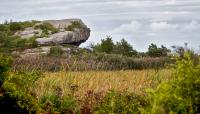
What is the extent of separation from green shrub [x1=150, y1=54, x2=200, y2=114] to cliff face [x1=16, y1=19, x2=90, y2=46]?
141ft

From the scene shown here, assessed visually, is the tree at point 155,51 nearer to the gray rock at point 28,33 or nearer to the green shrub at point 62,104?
the gray rock at point 28,33

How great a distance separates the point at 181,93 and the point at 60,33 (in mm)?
45673

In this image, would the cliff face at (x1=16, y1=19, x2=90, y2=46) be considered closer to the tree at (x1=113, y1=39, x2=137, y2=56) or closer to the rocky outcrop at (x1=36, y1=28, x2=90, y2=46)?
the rocky outcrop at (x1=36, y1=28, x2=90, y2=46)

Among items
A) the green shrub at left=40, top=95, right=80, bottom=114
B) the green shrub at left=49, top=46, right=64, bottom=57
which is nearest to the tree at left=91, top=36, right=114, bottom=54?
the green shrub at left=49, top=46, right=64, bottom=57

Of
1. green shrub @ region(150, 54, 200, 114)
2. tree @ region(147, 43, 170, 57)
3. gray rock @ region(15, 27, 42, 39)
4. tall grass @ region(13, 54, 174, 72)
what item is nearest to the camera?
green shrub @ region(150, 54, 200, 114)

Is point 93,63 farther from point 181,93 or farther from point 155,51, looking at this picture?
point 181,93

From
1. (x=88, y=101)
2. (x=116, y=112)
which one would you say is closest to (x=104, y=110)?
(x=116, y=112)

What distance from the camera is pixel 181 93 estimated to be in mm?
5887

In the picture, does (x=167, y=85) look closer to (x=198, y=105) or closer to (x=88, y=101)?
(x=198, y=105)

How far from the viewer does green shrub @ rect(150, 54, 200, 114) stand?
573 cm

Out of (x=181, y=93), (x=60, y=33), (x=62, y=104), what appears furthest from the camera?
(x=60, y=33)

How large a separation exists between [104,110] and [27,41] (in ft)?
124

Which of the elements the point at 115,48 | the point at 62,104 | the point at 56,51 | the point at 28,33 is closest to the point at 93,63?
the point at 56,51

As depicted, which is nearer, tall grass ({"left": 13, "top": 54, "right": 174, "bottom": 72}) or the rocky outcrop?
tall grass ({"left": 13, "top": 54, "right": 174, "bottom": 72})
